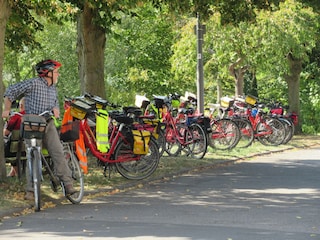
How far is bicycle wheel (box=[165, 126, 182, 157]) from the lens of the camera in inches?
628

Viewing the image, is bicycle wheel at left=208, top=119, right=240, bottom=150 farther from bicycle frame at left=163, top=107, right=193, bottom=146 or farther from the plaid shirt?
the plaid shirt

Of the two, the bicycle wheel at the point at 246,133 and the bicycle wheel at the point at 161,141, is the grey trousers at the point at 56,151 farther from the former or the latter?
the bicycle wheel at the point at 246,133

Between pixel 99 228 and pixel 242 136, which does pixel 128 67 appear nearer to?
pixel 242 136

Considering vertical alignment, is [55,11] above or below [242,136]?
above

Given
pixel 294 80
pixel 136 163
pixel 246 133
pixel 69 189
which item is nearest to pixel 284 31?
pixel 294 80

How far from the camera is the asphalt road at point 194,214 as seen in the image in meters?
7.32

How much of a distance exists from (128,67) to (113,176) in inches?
1148

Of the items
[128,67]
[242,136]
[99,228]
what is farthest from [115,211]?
[128,67]

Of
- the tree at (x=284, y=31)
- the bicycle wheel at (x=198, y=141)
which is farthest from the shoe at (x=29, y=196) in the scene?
the tree at (x=284, y=31)

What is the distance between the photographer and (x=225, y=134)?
59.5 feet

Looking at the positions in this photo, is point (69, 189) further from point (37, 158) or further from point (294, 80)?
point (294, 80)

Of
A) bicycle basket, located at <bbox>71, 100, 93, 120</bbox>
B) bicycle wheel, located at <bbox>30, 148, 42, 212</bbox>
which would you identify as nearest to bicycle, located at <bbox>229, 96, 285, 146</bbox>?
bicycle basket, located at <bbox>71, 100, 93, 120</bbox>

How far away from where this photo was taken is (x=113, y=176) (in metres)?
12.2

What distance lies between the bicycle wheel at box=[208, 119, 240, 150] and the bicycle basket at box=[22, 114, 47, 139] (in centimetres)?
936
